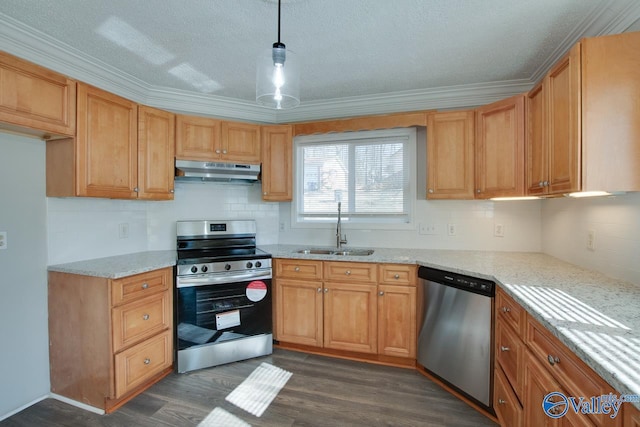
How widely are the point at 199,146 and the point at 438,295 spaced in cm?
246

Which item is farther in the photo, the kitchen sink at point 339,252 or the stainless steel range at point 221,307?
the kitchen sink at point 339,252

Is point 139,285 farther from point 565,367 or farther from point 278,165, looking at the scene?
point 565,367

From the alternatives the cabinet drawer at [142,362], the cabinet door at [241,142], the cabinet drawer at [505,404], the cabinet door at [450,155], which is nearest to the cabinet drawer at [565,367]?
the cabinet drawer at [505,404]

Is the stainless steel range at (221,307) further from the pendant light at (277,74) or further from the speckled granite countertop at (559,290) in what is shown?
the pendant light at (277,74)

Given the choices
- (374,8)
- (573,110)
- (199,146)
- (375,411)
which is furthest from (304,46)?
(375,411)

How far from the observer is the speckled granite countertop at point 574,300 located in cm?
86

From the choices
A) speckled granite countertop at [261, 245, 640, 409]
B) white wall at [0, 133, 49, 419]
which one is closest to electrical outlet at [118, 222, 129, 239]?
white wall at [0, 133, 49, 419]

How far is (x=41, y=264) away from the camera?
2.15 m

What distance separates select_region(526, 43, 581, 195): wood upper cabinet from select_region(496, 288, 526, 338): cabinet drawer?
0.66 meters

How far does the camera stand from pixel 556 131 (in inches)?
68.6

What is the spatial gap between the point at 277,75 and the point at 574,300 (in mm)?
1713

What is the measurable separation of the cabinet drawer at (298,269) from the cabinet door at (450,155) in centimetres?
122

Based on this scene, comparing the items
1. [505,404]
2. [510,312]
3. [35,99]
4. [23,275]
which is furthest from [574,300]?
[23,275]

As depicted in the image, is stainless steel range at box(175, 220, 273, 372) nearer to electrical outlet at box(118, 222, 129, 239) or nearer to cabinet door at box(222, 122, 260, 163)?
electrical outlet at box(118, 222, 129, 239)
